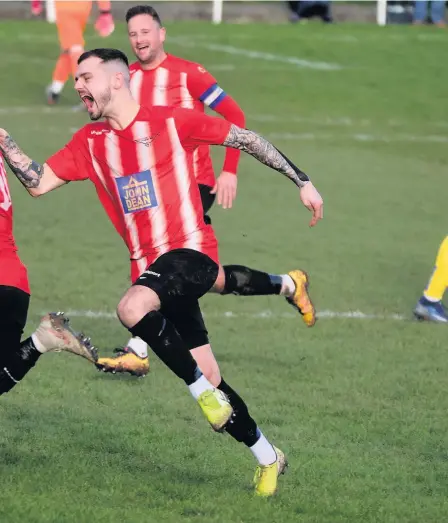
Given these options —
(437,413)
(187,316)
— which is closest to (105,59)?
(187,316)

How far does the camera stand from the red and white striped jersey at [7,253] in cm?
668

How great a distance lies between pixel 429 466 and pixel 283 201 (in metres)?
8.80

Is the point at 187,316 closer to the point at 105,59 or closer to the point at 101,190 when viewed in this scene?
the point at 101,190

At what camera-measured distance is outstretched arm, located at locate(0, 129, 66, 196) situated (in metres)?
6.82

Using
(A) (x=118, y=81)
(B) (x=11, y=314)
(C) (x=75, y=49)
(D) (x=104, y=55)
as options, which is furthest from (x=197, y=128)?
(C) (x=75, y=49)

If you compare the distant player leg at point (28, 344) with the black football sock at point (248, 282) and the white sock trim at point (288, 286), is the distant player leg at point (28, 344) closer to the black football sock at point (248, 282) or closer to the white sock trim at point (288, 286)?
the black football sock at point (248, 282)

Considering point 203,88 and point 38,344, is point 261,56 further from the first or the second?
point 38,344

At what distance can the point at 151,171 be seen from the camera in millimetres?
6742

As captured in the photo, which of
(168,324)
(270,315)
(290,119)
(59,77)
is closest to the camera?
(168,324)

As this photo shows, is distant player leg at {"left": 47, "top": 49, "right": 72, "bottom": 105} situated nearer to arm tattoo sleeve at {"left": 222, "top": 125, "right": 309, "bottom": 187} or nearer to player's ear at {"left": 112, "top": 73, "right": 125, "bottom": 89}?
arm tattoo sleeve at {"left": 222, "top": 125, "right": 309, "bottom": 187}

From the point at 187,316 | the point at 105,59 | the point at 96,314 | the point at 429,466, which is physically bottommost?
the point at 96,314

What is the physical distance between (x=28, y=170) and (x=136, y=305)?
97 cm

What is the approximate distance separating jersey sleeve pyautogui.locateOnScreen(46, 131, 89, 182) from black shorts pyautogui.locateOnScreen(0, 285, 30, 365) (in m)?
0.61

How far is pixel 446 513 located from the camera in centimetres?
648
